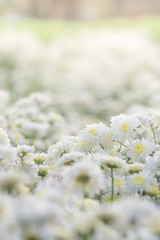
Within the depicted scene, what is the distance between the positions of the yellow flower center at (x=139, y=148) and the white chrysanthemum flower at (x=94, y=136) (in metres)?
0.17

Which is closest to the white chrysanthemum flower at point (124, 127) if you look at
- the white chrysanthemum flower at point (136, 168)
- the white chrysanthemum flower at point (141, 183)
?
the white chrysanthemum flower at point (136, 168)

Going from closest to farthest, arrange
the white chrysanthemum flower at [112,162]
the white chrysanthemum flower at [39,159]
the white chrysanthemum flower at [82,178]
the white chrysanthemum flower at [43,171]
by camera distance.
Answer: the white chrysanthemum flower at [82,178]
the white chrysanthemum flower at [112,162]
the white chrysanthemum flower at [43,171]
the white chrysanthemum flower at [39,159]

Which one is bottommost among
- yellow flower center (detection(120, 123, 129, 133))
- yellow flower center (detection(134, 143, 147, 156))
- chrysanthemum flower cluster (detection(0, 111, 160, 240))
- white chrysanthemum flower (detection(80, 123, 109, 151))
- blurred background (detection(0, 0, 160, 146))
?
chrysanthemum flower cluster (detection(0, 111, 160, 240))

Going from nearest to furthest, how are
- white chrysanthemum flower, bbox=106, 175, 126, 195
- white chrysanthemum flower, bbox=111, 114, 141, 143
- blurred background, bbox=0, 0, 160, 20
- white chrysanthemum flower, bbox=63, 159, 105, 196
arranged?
white chrysanthemum flower, bbox=63, 159, 105, 196 → white chrysanthemum flower, bbox=106, 175, 126, 195 → white chrysanthemum flower, bbox=111, 114, 141, 143 → blurred background, bbox=0, 0, 160, 20

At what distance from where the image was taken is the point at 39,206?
133 centimetres

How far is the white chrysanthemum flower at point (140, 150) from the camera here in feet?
7.98

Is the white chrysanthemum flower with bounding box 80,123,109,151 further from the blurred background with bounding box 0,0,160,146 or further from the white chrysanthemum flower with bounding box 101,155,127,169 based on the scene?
the blurred background with bounding box 0,0,160,146

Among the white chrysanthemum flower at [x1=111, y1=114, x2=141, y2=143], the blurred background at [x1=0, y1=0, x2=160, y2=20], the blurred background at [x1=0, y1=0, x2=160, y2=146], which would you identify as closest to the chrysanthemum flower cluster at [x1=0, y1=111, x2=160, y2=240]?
the white chrysanthemum flower at [x1=111, y1=114, x2=141, y2=143]

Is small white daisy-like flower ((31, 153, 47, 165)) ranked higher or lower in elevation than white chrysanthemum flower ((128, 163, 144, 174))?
higher

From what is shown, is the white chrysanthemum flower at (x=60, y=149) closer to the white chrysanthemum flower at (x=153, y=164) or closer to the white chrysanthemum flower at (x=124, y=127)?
the white chrysanthemum flower at (x=124, y=127)

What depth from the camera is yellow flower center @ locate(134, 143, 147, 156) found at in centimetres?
245

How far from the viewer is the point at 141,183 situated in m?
2.08

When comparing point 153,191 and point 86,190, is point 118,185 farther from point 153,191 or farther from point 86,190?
point 86,190

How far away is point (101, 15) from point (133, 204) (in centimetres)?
2871
